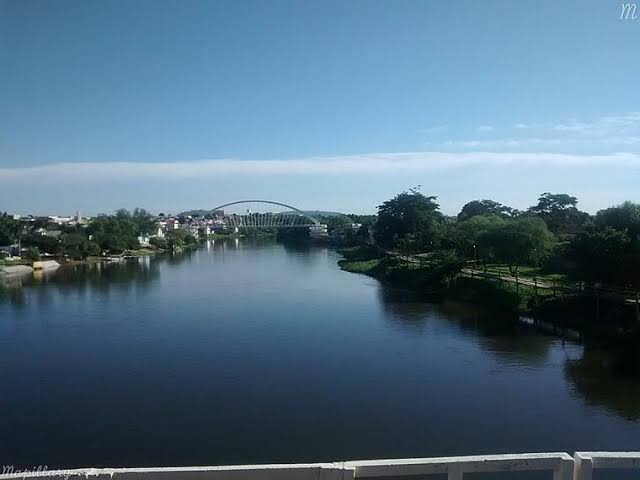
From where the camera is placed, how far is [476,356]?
11.4 meters

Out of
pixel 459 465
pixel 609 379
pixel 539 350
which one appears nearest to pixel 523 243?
pixel 539 350

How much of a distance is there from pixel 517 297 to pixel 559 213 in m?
20.3

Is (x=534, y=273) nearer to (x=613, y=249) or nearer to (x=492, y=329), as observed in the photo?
(x=492, y=329)

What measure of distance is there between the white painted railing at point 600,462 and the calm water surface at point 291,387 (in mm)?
4377

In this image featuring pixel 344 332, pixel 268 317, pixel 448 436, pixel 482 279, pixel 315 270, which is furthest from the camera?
pixel 315 270

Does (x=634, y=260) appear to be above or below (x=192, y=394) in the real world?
above

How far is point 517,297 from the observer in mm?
15953

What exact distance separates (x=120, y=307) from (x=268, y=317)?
18.0 ft

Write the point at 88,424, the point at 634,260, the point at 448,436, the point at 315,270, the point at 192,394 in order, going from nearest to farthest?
the point at 448,436 → the point at 88,424 → the point at 192,394 → the point at 634,260 → the point at 315,270

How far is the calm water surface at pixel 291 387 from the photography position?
685cm

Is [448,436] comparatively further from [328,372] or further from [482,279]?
[482,279]

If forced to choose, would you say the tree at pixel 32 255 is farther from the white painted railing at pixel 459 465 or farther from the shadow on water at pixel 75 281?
the white painted railing at pixel 459 465

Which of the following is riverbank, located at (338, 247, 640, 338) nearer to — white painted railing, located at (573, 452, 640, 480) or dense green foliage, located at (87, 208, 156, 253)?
white painted railing, located at (573, 452, 640, 480)

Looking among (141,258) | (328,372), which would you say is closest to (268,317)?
(328,372)
